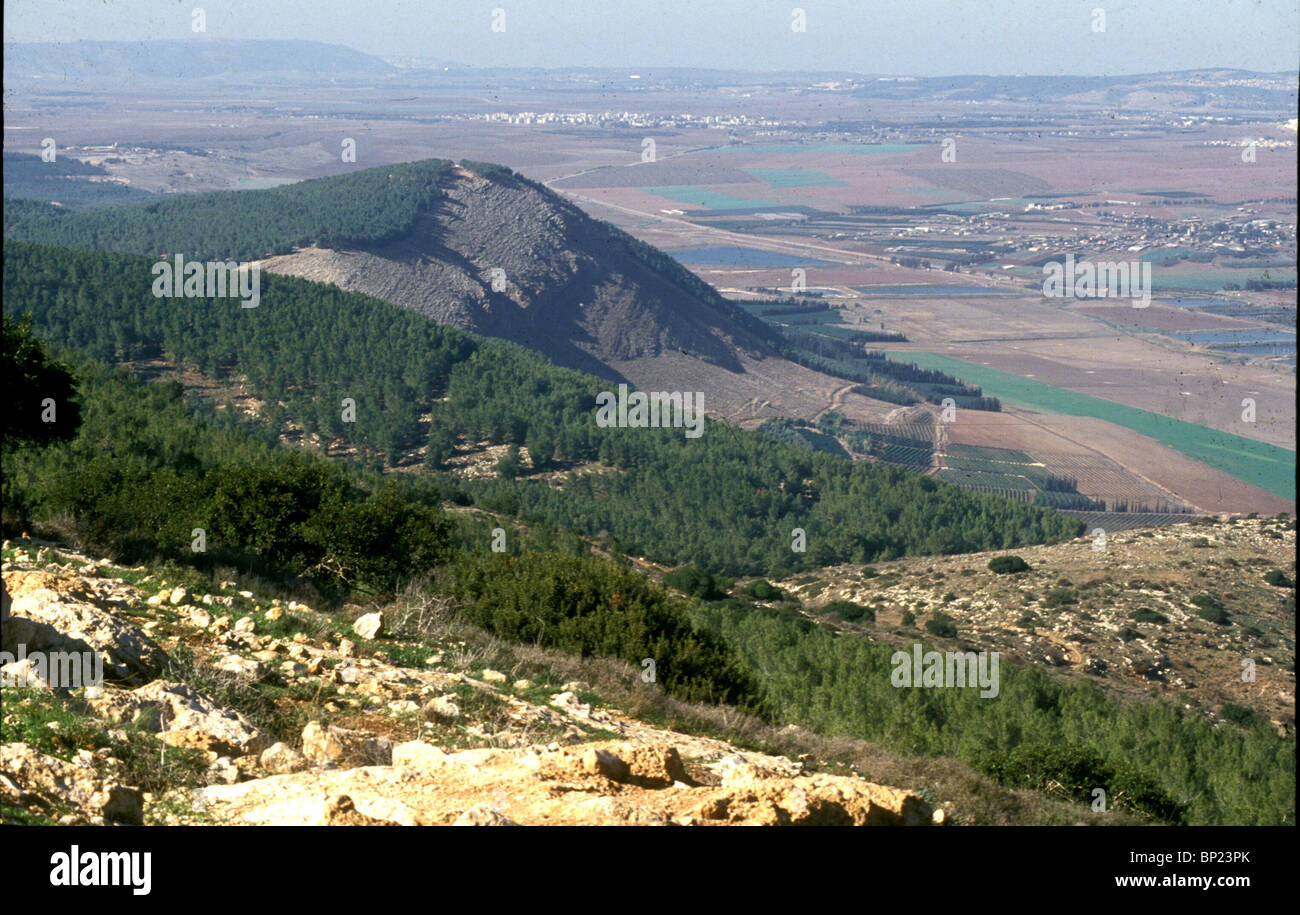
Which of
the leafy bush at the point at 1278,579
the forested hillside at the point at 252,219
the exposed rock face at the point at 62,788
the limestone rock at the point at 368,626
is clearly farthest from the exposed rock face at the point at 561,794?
the forested hillside at the point at 252,219

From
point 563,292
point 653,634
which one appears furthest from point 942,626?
point 563,292

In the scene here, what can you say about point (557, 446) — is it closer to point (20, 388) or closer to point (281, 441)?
point (281, 441)

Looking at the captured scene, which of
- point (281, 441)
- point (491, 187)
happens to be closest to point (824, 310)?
point (491, 187)

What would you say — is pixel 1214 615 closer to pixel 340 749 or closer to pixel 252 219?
pixel 340 749

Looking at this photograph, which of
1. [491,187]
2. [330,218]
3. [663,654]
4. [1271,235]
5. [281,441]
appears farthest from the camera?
[1271,235]

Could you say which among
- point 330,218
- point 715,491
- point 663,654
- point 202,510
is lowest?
point 715,491

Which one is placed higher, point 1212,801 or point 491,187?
point 491,187

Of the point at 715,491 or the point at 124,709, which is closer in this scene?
the point at 124,709
